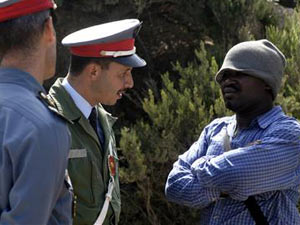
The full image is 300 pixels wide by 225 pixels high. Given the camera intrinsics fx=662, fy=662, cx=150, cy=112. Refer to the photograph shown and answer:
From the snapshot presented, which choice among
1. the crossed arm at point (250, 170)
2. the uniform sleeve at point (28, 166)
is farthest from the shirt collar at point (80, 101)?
the uniform sleeve at point (28, 166)

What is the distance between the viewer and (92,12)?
6.52 metres

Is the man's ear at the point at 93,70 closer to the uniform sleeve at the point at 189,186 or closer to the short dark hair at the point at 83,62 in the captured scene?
the short dark hair at the point at 83,62

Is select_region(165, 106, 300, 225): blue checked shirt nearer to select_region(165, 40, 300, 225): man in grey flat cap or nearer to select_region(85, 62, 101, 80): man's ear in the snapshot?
select_region(165, 40, 300, 225): man in grey flat cap

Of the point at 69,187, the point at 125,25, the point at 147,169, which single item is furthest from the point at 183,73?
the point at 69,187

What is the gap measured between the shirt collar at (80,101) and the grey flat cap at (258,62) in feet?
2.59

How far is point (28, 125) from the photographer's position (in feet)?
6.37

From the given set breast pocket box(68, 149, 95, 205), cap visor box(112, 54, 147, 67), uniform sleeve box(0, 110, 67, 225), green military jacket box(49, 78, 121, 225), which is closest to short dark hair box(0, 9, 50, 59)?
uniform sleeve box(0, 110, 67, 225)

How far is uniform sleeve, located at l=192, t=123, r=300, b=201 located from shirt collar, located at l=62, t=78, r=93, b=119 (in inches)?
26.0

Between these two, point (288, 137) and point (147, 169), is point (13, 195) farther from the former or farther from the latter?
point (147, 169)

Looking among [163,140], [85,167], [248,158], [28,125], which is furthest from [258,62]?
[163,140]

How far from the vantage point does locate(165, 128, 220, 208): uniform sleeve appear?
11.0ft

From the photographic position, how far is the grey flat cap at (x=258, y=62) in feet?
11.2

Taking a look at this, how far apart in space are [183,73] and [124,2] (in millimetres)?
1360

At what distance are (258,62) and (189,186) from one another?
733 millimetres
